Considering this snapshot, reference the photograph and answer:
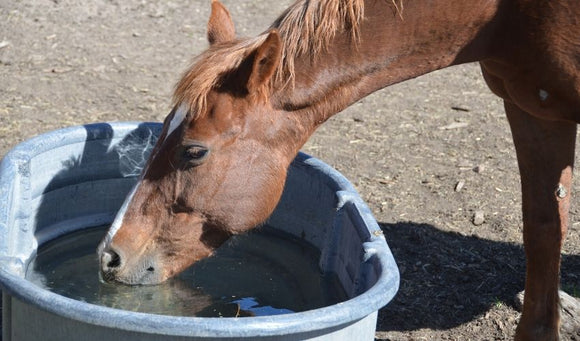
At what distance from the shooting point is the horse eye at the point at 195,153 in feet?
8.70

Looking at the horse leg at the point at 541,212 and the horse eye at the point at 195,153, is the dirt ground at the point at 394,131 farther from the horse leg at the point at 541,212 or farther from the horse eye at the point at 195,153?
the horse eye at the point at 195,153

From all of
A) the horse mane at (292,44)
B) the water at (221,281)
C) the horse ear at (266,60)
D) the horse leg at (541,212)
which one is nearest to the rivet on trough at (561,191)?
the horse leg at (541,212)

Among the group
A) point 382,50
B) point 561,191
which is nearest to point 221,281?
point 382,50

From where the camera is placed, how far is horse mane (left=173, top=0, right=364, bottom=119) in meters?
2.64

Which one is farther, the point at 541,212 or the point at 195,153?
the point at 541,212

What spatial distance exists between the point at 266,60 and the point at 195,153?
1.21 ft

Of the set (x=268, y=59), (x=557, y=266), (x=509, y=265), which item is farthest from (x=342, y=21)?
(x=509, y=265)

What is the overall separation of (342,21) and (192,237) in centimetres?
85

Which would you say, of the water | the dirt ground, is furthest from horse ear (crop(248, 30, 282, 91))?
the dirt ground

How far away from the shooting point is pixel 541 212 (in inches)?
132

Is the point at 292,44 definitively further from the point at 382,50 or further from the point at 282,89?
the point at 382,50

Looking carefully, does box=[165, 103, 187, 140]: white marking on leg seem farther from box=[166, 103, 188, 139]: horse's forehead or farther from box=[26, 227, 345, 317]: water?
box=[26, 227, 345, 317]: water

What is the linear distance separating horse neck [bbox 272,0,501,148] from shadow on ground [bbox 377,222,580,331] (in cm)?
116

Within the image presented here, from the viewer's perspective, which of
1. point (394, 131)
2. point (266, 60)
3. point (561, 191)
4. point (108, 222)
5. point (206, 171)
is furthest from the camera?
point (394, 131)
